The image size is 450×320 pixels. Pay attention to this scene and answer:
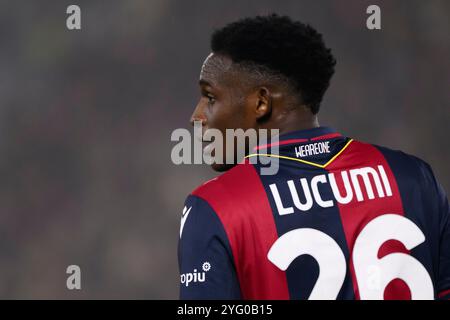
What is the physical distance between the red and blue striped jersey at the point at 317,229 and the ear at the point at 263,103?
0.25 ft

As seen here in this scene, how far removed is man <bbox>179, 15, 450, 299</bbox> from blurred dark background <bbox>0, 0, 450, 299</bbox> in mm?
3728

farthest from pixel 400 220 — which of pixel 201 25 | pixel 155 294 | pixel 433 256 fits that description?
pixel 201 25

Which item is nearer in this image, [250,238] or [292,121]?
[250,238]

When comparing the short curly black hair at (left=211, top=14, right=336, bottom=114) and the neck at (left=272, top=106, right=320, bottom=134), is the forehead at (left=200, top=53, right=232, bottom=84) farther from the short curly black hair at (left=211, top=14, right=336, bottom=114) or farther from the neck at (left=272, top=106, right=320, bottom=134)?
the neck at (left=272, top=106, right=320, bottom=134)

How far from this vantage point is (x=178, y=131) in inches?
216

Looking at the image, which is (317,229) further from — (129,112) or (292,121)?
(129,112)

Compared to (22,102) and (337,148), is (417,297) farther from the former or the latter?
(22,102)

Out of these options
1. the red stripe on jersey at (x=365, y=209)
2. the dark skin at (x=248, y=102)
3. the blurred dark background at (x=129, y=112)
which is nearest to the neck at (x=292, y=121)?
the dark skin at (x=248, y=102)

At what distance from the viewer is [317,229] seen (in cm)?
146

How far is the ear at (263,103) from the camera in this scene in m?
1.59

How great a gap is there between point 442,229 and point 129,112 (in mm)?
4052

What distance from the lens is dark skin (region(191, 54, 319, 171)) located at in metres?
1.59
